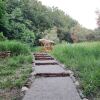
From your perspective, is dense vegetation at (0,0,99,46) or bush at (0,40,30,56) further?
dense vegetation at (0,0,99,46)

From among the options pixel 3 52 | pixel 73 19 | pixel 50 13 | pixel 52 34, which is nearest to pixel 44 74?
pixel 3 52

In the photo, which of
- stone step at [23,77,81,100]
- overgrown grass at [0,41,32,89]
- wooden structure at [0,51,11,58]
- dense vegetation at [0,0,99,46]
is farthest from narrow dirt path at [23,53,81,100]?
dense vegetation at [0,0,99,46]

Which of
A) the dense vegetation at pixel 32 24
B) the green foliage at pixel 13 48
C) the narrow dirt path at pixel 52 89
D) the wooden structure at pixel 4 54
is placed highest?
the dense vegetation at pixel 32 24

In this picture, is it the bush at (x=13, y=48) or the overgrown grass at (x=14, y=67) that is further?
the bush at (x=13, y=48)

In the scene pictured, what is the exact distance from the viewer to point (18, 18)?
2952 centimetres

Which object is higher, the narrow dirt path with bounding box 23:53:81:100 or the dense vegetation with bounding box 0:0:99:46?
the dense vegetation with bounding box 0:0:99:46

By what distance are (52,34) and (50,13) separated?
587cm

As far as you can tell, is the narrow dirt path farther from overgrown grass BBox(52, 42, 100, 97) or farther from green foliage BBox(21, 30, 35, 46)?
green foliage BBox(21, 30, 35, 46)

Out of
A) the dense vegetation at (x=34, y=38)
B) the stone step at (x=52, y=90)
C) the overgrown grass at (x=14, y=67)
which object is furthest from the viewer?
the dense vegetation at (x=34, y=38)

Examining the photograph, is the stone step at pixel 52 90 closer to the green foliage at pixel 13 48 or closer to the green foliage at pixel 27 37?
the green foliage at pixel 13 48

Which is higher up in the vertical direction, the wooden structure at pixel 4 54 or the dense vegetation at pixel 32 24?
the dense vegetation at pixel 32 24

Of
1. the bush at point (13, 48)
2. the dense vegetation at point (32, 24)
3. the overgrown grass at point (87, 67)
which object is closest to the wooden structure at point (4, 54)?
the bush at point (13, 48)

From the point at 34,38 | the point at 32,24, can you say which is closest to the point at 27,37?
the point at 34,38

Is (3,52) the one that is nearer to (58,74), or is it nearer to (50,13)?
(58,74)
